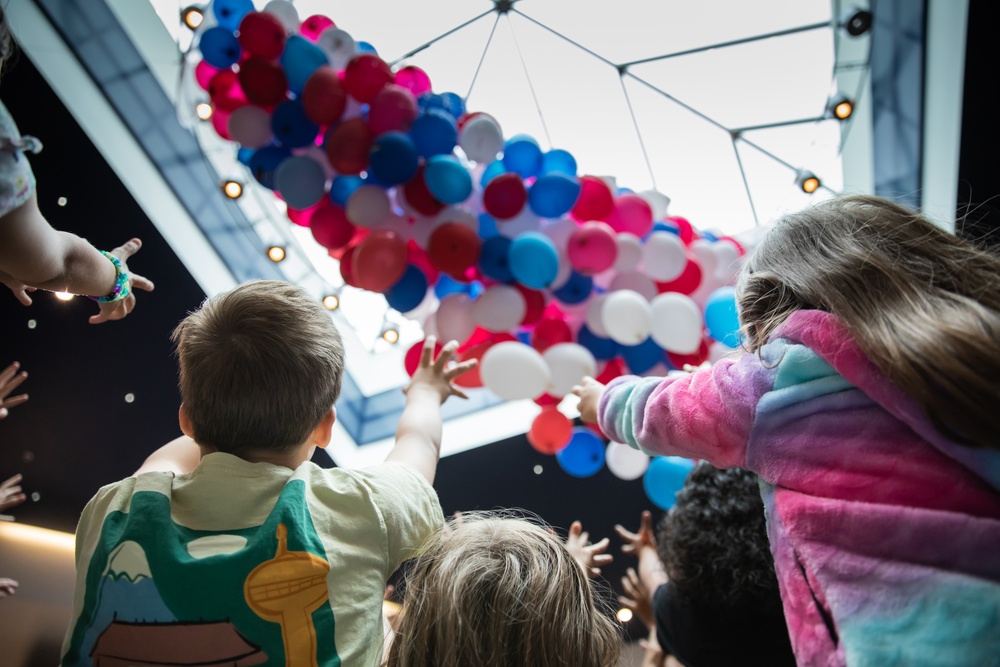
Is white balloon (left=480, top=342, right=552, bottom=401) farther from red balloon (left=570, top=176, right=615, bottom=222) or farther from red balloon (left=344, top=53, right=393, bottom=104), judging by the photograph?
red balloon (left=344, top=53, right=393, bottom=104)

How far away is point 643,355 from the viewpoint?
1.71m

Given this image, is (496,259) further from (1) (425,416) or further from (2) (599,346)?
(1) (425,416)

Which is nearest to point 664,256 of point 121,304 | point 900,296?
point 900,296

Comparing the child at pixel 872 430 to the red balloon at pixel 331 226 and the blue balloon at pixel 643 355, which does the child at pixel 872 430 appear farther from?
the red balloon at pixel 331 226

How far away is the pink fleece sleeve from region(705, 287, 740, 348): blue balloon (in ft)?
2.32

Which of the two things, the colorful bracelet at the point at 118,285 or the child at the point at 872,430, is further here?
the colorful bracelet at the point at 118,285

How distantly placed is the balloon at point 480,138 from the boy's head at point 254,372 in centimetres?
90

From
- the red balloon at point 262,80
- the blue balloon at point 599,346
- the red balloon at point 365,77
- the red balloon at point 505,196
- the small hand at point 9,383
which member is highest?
the red balloon at point 262,80

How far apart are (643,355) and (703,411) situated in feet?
2.91

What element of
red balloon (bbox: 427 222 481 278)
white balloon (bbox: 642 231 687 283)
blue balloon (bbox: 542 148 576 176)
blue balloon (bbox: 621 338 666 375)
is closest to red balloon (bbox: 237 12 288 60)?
red balloon (bbox: 427 222 481 278)

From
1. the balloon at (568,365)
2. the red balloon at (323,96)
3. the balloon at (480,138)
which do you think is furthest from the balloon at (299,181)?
the balloon at (568,365)

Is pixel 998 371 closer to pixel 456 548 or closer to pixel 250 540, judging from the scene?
pixel 456 548

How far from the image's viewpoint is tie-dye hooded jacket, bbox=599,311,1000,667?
62 cm

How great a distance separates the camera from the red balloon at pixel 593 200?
5.62 feet
